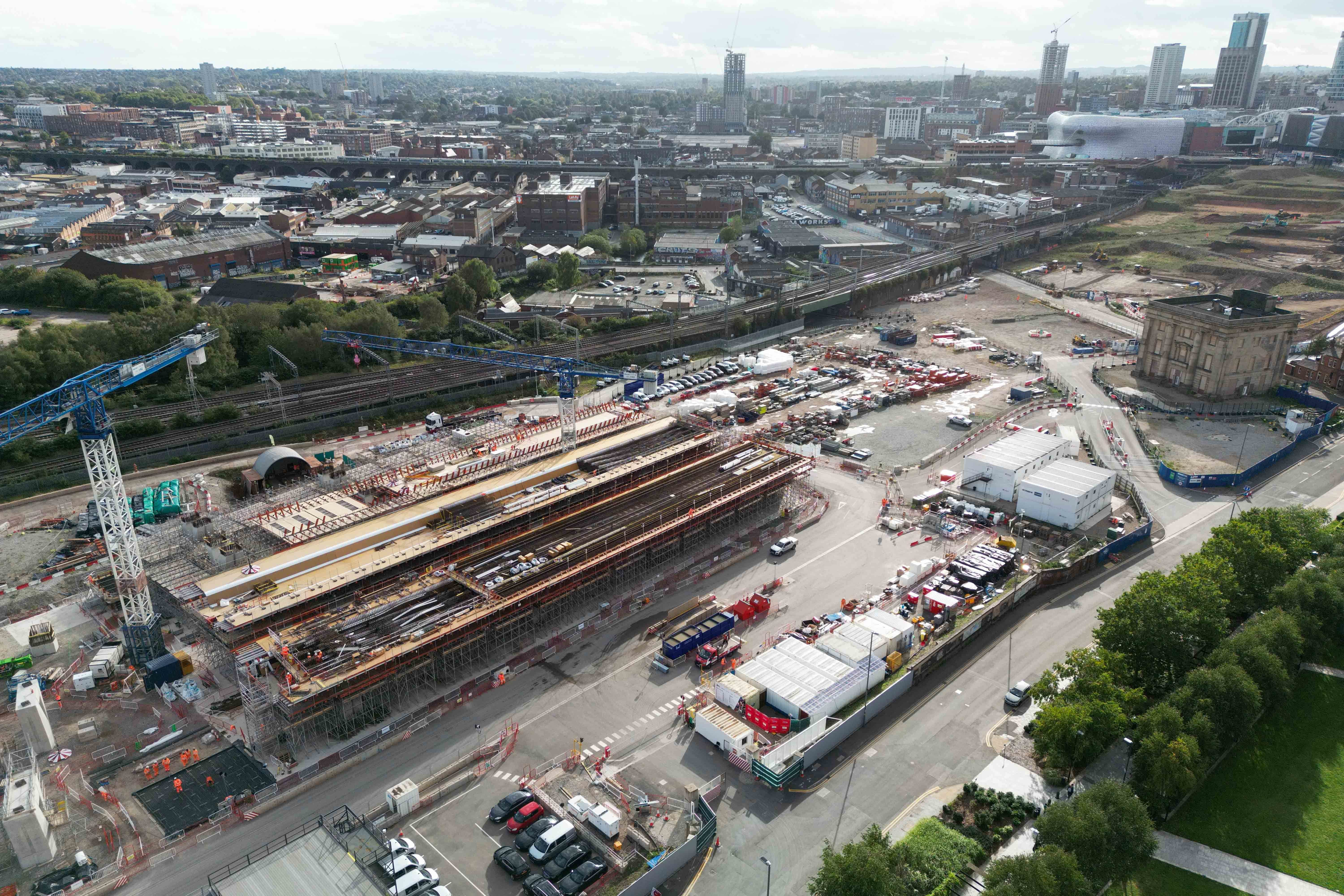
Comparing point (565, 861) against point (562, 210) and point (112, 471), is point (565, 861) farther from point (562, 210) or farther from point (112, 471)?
point (562, 210)

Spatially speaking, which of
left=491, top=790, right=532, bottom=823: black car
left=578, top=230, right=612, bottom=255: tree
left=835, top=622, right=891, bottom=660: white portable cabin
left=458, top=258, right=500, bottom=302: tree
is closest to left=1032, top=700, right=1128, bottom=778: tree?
left=835, top=622, right=891, bottom=660: white portable cabin

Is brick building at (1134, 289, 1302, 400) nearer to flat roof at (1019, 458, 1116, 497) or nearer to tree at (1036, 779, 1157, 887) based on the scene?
flat roof at (1019, 458, 1116, 497)

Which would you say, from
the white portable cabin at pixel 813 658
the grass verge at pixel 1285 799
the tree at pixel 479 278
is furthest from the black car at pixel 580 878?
the tree at pixel 479 278

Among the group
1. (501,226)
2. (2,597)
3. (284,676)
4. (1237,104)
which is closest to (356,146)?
(501,226)

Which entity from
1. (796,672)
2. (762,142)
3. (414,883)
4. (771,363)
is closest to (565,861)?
(414,883)

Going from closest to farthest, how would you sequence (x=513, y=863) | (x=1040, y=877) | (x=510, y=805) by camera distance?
(x=1040, y=877), (x=513, y=863), (x=510, y=805)

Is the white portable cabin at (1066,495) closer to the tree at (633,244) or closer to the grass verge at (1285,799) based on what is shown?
the grass verge at (1285,799)
